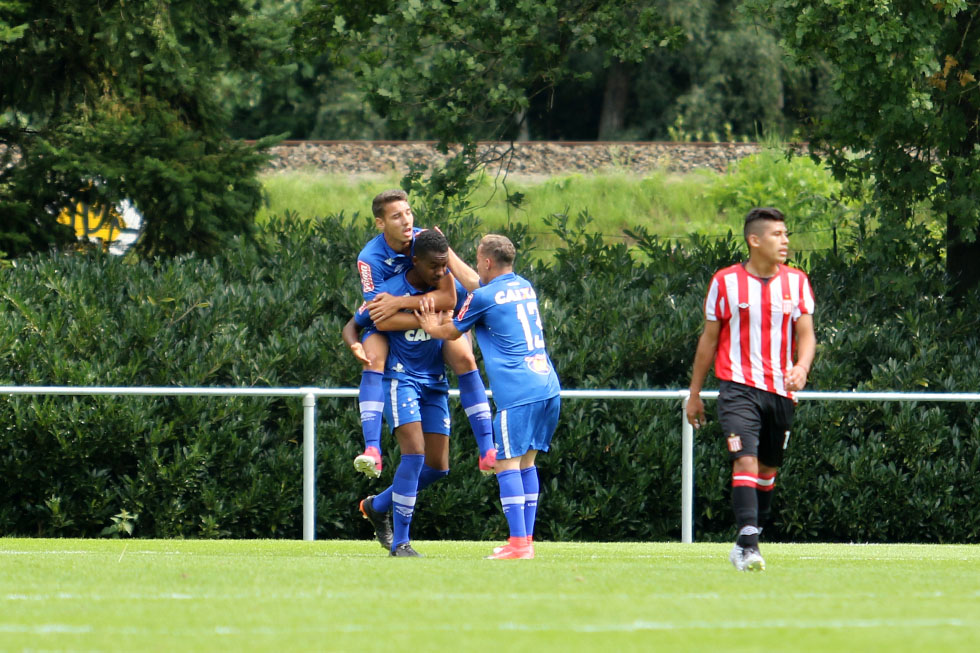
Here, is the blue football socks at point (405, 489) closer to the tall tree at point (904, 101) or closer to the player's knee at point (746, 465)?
the player's knee at point (746, 465)

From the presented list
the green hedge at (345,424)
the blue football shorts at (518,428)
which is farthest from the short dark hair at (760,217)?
the green hedge at (345,424)

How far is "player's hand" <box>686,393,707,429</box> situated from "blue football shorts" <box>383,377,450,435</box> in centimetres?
155

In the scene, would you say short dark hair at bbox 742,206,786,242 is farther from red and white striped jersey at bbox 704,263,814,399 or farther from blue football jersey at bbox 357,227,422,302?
blue football jersey at bbox 357,227,422,302

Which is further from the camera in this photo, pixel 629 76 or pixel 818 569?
pixel 629 76

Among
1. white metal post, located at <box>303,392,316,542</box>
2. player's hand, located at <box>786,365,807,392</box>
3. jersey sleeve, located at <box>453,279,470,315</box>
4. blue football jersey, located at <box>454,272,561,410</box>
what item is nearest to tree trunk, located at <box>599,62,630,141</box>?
white metal post, located at <box>303,392,316,542</box>

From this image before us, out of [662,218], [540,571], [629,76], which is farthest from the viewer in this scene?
[629,76]

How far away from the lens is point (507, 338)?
26.9ft

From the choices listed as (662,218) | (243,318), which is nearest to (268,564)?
(243,318)

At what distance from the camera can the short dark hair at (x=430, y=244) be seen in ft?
26.8

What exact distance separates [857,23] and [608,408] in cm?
412

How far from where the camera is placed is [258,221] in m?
16.5

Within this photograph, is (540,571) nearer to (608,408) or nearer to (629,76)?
(608,408)

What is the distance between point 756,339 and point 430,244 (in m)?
1.95

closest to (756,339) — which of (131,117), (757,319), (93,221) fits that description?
(757,319)
